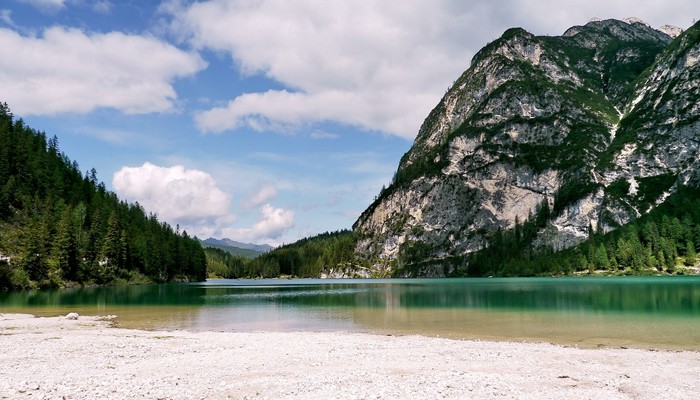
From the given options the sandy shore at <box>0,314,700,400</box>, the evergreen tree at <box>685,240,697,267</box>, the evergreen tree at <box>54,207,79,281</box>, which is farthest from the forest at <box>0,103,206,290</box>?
the evergreen tree at <box>685,240,697,267</box>

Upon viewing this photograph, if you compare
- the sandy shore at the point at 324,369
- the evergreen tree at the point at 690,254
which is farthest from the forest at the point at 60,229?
the evergreen tree at the point at 690,254

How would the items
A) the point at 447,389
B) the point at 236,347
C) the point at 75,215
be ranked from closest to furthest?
the point at 447,389
the point at 236,347
the point at 75,215

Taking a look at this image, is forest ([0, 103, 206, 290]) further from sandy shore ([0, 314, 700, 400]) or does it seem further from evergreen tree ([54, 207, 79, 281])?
sandy shore ([0, 314, 700, 400])

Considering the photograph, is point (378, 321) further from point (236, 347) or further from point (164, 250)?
point (164, 250)

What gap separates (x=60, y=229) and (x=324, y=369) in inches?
4779

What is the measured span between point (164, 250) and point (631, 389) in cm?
18755

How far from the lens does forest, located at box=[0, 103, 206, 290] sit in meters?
109

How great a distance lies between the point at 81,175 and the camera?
603ft

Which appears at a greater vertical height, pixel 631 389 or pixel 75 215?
pixel 75 215

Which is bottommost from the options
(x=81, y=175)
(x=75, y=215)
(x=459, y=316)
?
(x=459, y=316)

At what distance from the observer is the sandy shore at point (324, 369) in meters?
16.9

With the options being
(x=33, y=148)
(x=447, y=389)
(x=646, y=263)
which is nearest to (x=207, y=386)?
(x=447, y=389)

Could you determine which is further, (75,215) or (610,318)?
(75,215)

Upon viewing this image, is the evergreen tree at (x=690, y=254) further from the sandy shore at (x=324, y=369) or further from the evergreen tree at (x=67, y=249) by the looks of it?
the evergreen tree at (x=67, y=249)
